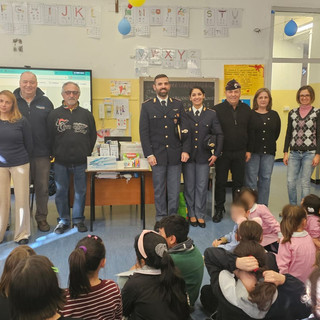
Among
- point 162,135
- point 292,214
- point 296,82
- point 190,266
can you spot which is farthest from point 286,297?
point 296,82

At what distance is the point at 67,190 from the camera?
378 centimetres

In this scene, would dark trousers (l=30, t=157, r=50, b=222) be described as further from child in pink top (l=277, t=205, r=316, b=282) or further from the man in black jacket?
child in pink top (l=277, t=205, r=316, b=282)

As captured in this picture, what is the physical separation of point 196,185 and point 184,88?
78.0 inches

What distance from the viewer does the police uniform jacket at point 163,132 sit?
3781 millimetres

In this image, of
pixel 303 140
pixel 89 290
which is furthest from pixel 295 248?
pixel 303 140

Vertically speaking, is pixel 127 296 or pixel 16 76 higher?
pixel 16 76

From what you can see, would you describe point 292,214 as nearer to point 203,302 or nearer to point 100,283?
point 203,302

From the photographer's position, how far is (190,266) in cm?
196

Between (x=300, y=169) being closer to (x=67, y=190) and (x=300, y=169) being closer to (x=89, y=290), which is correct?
(x=67, y=190)

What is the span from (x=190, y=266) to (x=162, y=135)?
204 cm

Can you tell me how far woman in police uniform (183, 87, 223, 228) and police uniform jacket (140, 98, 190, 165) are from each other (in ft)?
0.44

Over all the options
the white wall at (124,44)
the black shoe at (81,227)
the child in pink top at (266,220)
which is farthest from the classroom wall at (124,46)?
the child in pink top at (266,220)

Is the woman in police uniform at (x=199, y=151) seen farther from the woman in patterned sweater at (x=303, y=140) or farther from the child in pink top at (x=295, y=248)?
the child in pink top at (x=295, y=248)

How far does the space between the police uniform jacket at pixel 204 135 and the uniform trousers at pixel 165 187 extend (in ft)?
0.90
